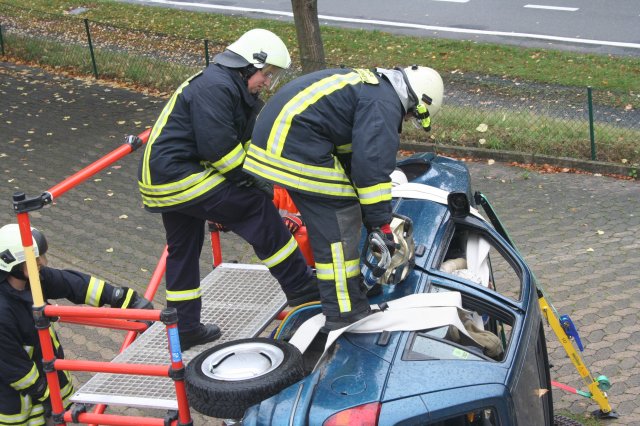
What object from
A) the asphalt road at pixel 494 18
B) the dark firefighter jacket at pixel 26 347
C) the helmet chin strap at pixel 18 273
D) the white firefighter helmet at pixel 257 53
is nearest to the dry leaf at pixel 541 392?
the white firefighter helmet at pixel 257 53

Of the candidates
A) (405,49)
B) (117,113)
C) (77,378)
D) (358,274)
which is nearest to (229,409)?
(358,274)

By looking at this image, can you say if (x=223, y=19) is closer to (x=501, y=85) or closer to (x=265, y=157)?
(x=501, y=85)

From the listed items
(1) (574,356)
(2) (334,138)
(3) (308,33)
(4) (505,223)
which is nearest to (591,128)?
(4) (505,223)

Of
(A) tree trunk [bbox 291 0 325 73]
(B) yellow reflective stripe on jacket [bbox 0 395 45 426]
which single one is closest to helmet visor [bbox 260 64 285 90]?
(B) yellow reflective stripe on jacket [bbox 0 395 45 426]

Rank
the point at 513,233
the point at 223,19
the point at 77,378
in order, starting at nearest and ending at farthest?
1. the point at 77,378
2. the point at 513,233
3. the point at 223,19

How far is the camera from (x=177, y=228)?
4.77 meters

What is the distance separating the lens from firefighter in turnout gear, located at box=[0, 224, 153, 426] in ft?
14.5

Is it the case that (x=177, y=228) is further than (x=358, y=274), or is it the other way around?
(x=177, y=228)

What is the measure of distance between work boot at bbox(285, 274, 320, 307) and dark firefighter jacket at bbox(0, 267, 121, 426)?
1.00m

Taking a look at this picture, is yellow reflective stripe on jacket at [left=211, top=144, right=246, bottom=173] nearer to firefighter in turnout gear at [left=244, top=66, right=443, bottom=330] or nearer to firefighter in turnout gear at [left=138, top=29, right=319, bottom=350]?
firefighter in turnout gear at [left=138, top=29, right=319, bottom=350]

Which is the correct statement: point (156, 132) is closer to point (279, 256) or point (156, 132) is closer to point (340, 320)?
point (279, 256)

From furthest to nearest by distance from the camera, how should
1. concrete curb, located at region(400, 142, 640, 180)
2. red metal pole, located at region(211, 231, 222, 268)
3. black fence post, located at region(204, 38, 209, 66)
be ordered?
1. black fence post, located at region(204, 38, 209, 66)
2. concrete curb, located at region(400, 142, 640, 180)
3. red metal pole, located at region(211, 231, 222, 268)

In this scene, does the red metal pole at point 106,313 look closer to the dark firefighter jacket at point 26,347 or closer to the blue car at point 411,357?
the blue car at point 411,357

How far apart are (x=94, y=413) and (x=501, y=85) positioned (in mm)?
7744
